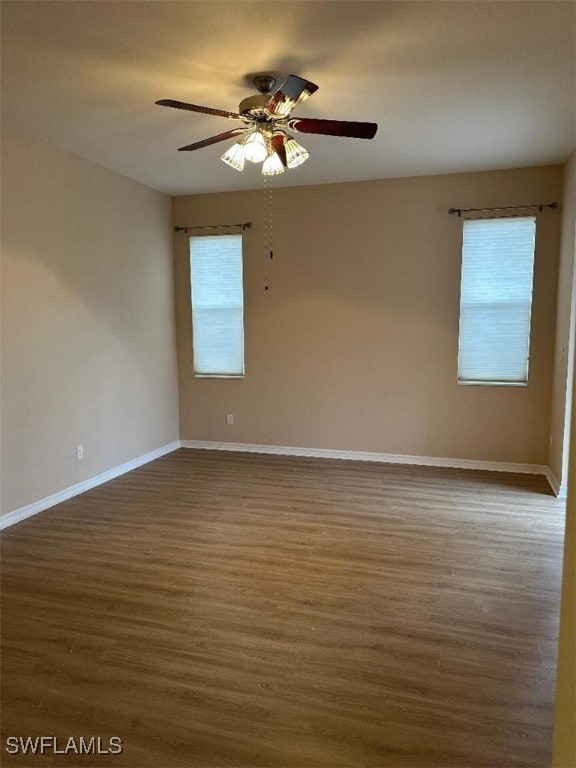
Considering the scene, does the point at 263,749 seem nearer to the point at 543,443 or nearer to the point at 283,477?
the point at 283,477

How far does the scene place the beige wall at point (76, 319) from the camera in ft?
11.7

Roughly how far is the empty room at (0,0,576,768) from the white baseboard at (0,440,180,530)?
0.02 meters

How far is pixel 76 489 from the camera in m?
4.22

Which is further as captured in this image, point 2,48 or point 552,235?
point 552,235

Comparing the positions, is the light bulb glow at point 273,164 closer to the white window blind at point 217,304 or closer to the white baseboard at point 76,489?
the white window blind at point 217,304

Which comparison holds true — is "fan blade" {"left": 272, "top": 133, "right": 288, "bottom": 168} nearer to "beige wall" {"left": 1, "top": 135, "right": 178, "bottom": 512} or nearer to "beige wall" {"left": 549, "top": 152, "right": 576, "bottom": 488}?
"beige wall" {"left": 1, "top": 135, "right": 178, "bottom": 512}

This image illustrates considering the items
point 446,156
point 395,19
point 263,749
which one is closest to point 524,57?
point 395,19

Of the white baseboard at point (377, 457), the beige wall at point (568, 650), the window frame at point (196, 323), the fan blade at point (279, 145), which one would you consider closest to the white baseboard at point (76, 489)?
the white baseboard at point (377, 457)

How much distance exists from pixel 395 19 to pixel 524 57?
2.65 feet

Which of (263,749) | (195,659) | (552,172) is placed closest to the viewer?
(263,749)

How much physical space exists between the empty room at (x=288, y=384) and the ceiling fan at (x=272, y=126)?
0.07 feet

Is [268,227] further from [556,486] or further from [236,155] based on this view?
[556,486]

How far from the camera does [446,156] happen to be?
417 centimetres

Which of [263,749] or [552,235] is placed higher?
[552,235]
